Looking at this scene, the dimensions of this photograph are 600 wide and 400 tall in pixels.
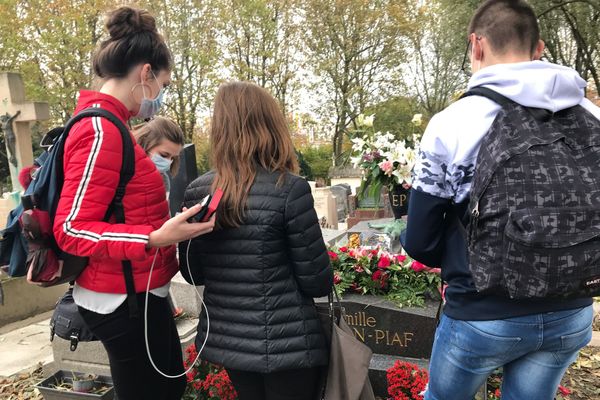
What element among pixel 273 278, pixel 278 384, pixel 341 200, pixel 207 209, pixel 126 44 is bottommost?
pixel 341 200

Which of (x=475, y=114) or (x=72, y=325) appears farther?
(x=72, y=325)

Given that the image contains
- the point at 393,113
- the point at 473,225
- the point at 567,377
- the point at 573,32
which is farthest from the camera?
the point at 393,113

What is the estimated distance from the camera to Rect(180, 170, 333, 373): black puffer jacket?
179 centimetres

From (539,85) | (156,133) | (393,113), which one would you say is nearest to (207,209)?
(539,85)

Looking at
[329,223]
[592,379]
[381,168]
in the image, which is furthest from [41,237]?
[329,223]

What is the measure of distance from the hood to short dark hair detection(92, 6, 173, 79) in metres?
1.23

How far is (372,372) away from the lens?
10.3ft

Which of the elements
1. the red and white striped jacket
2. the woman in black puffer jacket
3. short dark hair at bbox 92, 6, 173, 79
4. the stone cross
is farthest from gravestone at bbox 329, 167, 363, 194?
the red and white striped jacket

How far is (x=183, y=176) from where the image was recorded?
4504mm

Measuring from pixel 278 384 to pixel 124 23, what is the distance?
1512mm

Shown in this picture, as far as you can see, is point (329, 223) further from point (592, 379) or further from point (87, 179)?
point (87, 179)

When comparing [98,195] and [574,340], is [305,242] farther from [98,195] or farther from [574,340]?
[574,340]

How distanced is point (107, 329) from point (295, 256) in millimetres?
765

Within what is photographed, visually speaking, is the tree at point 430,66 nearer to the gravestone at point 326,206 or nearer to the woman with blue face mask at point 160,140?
the gravestone at point 326,206
